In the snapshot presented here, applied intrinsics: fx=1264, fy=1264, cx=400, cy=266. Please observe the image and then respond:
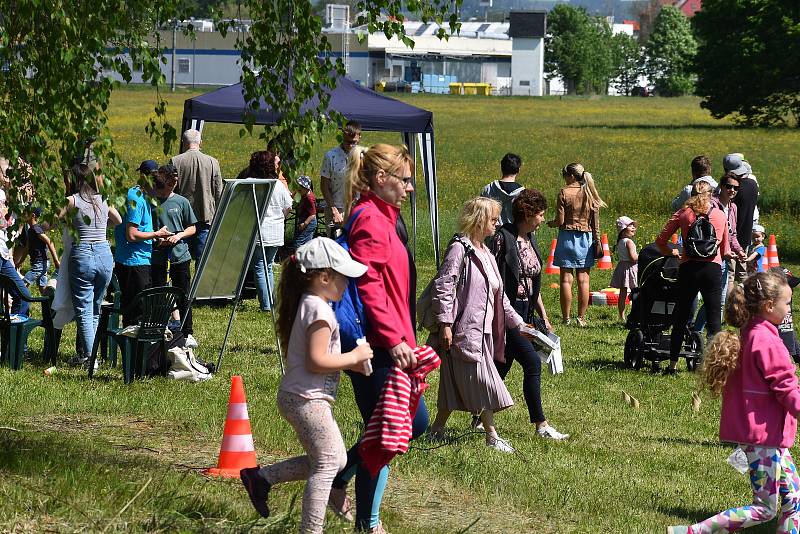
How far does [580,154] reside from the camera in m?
52.6

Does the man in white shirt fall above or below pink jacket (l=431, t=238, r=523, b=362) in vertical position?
above

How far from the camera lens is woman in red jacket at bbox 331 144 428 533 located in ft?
18.0

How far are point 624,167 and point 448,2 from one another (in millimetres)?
38908

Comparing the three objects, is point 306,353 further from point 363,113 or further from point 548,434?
point 363,113

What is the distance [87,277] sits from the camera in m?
10.3

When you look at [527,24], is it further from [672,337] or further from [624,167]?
[672,337]

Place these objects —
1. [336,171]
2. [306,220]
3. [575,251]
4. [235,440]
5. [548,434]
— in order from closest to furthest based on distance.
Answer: [235,440] < [548,434] < [336,171] < [575,251] < [306,220]

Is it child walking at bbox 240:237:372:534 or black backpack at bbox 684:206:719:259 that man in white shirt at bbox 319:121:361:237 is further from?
child walking at bbox 240:237:372:534

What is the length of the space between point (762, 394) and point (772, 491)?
465 millimetres

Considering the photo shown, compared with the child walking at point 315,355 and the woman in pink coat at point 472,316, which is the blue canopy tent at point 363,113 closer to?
the woman in pink coat at point 472,316

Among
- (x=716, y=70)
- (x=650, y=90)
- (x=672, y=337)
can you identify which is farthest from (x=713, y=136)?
(x=650, y=90)

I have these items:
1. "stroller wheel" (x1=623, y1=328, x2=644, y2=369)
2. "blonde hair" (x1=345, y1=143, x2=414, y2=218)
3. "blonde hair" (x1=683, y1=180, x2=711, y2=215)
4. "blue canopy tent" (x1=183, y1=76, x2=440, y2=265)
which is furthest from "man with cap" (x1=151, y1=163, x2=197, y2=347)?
"blonde hair" (x1=345, y1=143, x2=414, y2=218)

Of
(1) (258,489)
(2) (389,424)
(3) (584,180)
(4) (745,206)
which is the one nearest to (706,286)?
(4) (745,206)

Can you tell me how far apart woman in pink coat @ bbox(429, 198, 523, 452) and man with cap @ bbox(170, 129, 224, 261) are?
6062 mm
